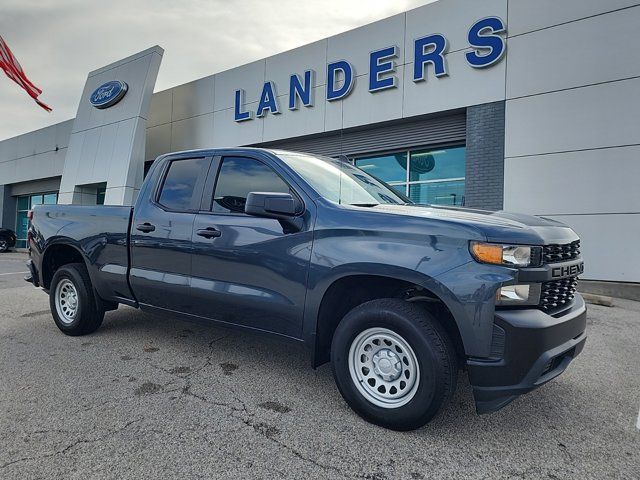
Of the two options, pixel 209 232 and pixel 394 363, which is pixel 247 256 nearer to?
pixel 209 232

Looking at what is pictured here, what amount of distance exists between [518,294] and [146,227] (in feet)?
10.3

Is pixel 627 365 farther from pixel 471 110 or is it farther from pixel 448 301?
pixel 471 110

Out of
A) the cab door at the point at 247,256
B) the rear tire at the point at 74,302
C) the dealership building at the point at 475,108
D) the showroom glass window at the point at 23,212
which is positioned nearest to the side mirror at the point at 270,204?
the cab door at the point at 247,256

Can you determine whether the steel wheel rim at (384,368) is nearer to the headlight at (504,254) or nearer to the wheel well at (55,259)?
the headlight at (504,254)

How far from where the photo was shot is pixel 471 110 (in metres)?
9.58

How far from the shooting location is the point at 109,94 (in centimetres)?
1656

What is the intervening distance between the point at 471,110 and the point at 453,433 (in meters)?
8.62

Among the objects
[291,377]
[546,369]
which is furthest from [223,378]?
[546,369]

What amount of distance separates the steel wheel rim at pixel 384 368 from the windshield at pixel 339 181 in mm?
1027

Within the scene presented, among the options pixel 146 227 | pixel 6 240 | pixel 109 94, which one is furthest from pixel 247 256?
pixel 6 240

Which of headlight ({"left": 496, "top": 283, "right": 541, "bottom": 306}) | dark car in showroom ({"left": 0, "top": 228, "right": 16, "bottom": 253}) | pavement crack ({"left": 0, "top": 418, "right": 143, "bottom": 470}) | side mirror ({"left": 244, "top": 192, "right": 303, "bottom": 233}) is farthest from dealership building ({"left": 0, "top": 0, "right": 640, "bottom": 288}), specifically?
dark car in showroom ({"left": 0, "top": 228, "right": 16, "bottom": 253})

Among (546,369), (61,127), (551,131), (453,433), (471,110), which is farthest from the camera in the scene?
(61,127)

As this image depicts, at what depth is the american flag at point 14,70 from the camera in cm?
1848

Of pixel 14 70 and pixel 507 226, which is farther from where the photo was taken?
pixel 14 70
